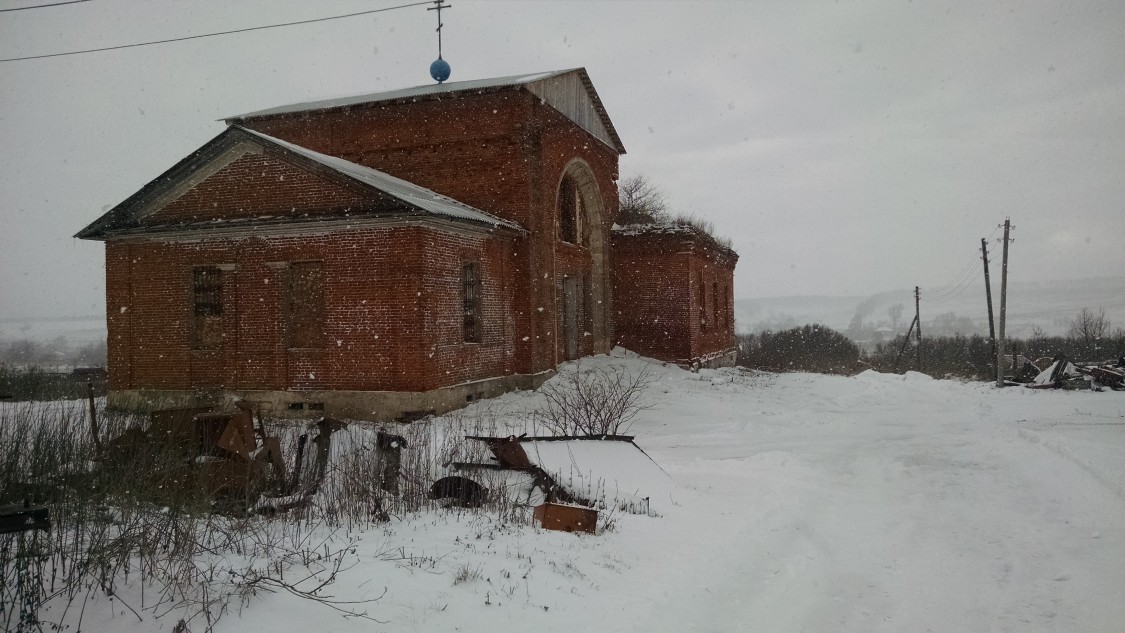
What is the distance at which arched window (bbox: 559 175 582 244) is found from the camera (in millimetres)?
21656

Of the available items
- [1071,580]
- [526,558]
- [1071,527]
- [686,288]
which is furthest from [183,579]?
[686,288]

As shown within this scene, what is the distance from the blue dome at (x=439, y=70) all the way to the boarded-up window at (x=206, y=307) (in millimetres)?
9467

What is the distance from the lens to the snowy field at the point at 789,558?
464 centimetres

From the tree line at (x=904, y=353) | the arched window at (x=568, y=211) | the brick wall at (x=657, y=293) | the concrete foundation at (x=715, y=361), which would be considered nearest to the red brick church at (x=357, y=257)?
the arched window at (x=568, y=211)

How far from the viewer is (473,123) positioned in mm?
18391

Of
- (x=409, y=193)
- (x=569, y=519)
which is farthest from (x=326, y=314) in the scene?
(x=569, y=519)

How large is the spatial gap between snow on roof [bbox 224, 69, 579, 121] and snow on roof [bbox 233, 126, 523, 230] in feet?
8.47

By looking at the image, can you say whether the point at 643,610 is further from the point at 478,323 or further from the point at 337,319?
the point at 478,323

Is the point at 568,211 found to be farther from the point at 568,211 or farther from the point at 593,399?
the point at 593,399

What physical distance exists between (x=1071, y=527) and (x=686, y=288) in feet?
55.1

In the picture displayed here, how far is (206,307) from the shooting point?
15812 mm

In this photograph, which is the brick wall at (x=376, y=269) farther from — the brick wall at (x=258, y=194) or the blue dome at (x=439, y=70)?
the blue dome at (x=439, y=70)

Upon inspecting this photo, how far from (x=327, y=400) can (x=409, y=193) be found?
15.0 feet

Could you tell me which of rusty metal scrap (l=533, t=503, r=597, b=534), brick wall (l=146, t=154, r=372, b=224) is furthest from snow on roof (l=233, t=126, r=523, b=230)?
rusty metal scrap (l=533, t=503, r=597, b=534)
